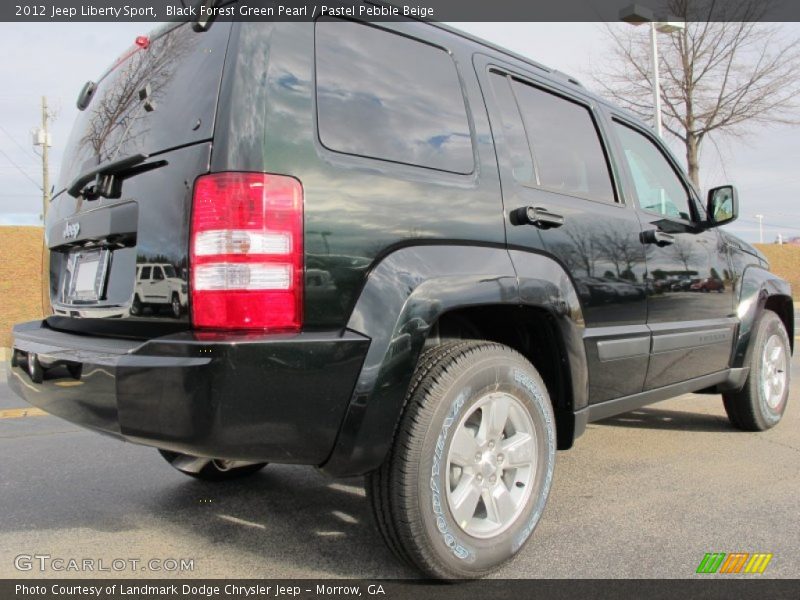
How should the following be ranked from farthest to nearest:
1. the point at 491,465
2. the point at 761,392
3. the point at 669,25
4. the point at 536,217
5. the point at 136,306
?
1. the point at 669,25
2. the point at 761,392
3. the point at 536,217
4. the point at 491,465
5. the point at 136,306

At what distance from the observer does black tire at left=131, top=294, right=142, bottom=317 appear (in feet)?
7.02

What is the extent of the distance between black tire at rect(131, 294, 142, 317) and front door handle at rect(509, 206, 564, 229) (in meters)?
1.39

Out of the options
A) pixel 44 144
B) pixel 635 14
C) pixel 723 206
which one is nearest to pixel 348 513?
pixel 723 206

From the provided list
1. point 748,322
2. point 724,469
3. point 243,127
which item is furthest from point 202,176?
point 748,322

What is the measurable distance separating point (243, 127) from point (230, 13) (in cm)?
46

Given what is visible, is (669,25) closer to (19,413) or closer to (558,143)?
(558,143)

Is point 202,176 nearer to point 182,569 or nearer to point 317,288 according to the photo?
point 317,288

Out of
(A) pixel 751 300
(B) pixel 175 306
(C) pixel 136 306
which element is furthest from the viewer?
(A) pixel 751 300

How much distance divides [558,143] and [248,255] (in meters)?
1.79

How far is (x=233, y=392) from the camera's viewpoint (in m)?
1.89

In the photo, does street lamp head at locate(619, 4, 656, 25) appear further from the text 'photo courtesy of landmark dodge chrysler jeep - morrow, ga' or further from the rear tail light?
the rear tail light

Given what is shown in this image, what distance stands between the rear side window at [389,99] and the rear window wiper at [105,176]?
683mm

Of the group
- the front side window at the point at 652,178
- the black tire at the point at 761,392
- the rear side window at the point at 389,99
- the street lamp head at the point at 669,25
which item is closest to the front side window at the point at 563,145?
the front side window at the point at 652,178

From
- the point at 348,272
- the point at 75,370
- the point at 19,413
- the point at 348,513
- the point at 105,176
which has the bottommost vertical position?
the point at 19,413
